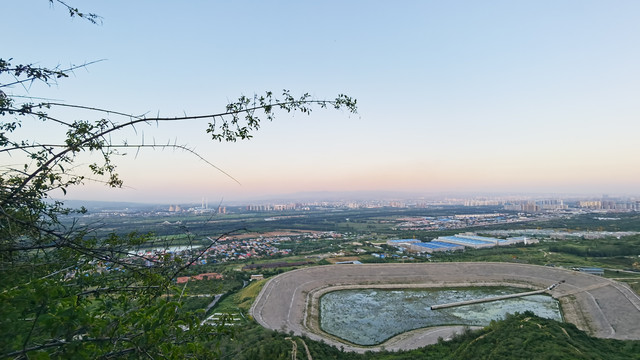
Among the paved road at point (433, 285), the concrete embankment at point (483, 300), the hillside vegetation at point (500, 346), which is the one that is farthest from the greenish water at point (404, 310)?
the hillside vegetation at point (500, 346)

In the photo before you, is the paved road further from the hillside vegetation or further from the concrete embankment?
the hillside vegetation

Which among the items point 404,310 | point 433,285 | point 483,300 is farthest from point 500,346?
point 433,285

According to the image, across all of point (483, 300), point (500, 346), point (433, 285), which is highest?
point (500, 346)

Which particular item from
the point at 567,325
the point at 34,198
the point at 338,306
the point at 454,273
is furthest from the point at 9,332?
the point at 454,273

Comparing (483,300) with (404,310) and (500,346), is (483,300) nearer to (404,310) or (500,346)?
(404,310)

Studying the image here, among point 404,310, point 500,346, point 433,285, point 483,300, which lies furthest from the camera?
point 433,285
